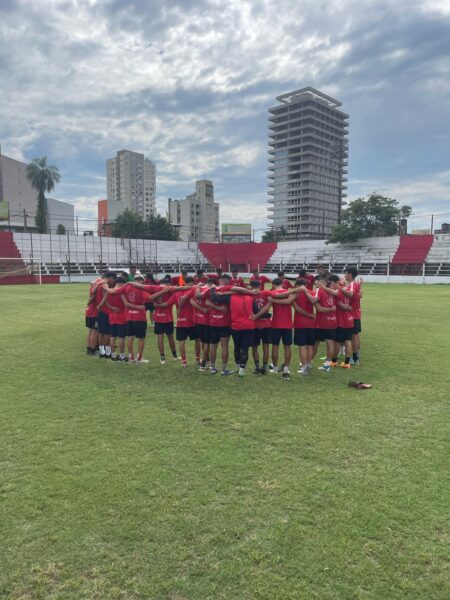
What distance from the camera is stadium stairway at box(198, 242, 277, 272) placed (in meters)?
64.8

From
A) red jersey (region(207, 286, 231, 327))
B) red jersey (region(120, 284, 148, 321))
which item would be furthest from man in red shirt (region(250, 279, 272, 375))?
red jersey (region(120, 284, 148, 321))

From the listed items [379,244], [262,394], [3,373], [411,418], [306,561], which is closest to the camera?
[306,561]

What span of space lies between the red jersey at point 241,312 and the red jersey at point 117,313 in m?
2.68

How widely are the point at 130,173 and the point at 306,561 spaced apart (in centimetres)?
16567

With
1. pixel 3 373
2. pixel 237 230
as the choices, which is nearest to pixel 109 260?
pixel 237 230

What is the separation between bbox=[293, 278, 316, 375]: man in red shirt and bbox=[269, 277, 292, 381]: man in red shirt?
23 cm

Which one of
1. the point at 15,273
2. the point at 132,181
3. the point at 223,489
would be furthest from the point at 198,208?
the point at 223,489

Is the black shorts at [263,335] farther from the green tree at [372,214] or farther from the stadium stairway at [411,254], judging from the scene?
the green tree at [372,214]

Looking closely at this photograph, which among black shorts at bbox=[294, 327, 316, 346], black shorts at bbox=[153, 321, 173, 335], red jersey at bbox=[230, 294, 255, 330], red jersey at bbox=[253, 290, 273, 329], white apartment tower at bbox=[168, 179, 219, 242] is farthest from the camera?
white apartment tower at bbox=[168, 179, 219, 242]

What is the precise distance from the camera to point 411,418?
18.0 feet

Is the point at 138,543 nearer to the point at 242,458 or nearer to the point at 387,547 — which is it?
the point at 242,458

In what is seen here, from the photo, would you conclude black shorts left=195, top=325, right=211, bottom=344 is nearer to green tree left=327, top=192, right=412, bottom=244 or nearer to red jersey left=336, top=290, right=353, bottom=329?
red jersey left=336, top=290, right=353, bottom=329

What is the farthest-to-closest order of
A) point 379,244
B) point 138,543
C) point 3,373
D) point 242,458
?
point 379,244, point 3,373, point 242,458, point 138,543

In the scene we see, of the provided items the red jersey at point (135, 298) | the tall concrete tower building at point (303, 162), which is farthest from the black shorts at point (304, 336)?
the tall concrete tower building at point (303, 162)
